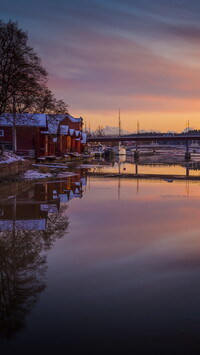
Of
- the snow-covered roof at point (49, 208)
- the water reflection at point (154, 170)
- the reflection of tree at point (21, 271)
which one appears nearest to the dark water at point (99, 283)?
the reflection of tree at point (21, 271)

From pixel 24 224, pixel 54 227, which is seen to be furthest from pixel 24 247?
pixel 24 224

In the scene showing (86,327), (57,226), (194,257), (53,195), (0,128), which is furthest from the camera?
(0,128)

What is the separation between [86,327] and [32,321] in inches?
36.8

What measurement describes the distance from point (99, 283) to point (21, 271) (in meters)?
1.95

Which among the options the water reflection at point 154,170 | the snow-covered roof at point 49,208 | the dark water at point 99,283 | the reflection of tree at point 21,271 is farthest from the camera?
the water reflection at point 154,170

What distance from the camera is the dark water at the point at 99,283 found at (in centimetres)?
563

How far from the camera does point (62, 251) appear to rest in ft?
34.1

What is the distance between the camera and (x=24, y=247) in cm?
1058

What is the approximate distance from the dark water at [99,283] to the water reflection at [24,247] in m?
0.03

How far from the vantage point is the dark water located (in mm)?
5629

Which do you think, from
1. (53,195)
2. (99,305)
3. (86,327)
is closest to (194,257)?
(99,305)

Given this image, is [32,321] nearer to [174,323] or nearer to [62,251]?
[174,323]

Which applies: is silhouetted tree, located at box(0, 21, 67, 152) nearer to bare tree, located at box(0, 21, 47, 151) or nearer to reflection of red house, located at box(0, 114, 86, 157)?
bare tree, located at box(0, 21, 47, 151)

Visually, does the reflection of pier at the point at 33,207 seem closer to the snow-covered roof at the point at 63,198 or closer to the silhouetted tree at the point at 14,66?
the snow-covered roof at the point at 63,198
